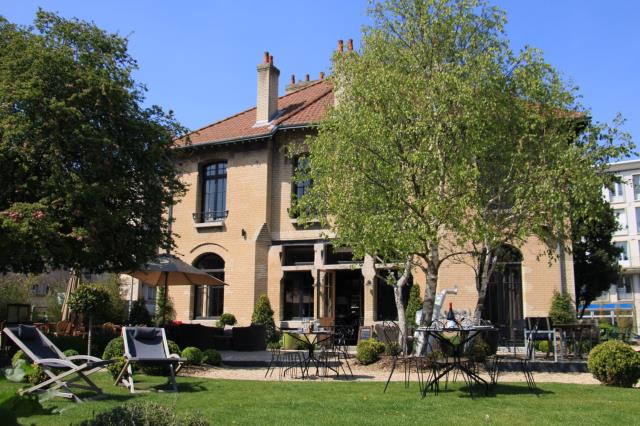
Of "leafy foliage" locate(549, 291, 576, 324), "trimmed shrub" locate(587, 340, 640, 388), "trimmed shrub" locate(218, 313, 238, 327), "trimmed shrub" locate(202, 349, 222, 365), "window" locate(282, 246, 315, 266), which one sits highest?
→ "window" locate(282, 246, 315, 266)

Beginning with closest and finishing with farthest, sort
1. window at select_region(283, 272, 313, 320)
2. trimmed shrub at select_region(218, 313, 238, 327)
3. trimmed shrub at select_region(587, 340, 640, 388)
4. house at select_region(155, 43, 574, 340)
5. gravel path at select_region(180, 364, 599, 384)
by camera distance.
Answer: trimmed shrub at select_region(587, 340, 640, 388) < gravel path at select_region(180, 364, 599, 384) < house at select_region(155, 43, 574, 340) < trimmed shrub at select_region(218, 313, 238, 327) < window at select_region(283, 272, 313, 320)

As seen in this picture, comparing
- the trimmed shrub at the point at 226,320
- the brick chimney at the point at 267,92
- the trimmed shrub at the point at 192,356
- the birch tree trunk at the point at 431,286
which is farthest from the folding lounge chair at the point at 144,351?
the brick chimney at the point at 267,92

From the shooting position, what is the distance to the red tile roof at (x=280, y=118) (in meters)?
22.3

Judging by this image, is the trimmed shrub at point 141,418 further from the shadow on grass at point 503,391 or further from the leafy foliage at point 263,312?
the leafy foliage at point 263,312

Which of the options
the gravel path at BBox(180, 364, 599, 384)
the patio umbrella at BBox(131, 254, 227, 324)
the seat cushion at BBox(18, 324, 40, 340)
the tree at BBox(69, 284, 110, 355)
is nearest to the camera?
the seat cushion at BBox(18, 324, 40, 340)

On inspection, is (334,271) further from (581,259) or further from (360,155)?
(581,259)

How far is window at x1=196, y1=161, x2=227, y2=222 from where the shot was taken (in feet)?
77.3

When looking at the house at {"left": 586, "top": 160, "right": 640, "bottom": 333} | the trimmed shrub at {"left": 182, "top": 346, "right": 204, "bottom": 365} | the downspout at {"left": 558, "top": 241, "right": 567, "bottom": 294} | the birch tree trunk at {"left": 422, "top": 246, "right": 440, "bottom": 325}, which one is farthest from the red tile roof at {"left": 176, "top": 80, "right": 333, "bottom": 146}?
the house at {"left": 586, "top": 160, "right": 640, "bottom": 333}

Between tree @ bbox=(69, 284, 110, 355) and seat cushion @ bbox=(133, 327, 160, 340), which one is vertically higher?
tree @ bbox=(69, 284, 110, 355)

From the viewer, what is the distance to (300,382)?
10508 millimetres

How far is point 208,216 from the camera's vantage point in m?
23.6

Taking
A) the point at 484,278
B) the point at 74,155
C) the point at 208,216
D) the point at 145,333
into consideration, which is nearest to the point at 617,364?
the point at 484,278

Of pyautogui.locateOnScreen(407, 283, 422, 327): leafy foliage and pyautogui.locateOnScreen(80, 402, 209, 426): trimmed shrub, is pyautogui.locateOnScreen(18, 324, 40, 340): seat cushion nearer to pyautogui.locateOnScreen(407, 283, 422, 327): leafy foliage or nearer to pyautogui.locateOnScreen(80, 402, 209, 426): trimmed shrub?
pyautogui.locateOnScreen(80, 402, 209, 426): trimmed shrub

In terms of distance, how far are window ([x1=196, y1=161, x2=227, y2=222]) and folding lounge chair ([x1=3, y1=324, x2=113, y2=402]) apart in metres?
13.8
